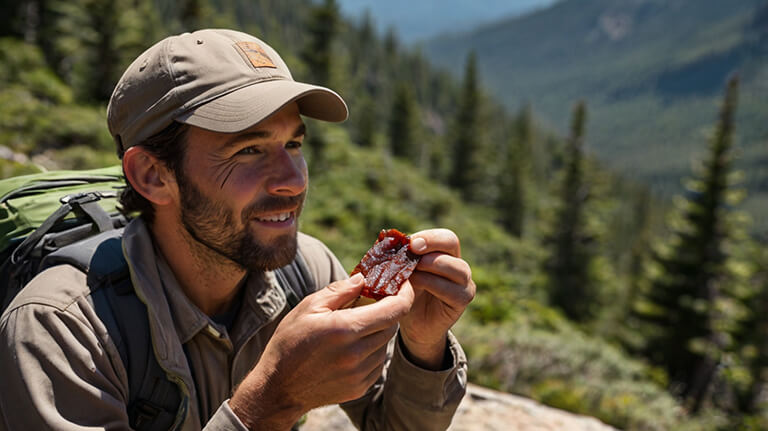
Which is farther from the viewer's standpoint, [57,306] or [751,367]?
[751,367]

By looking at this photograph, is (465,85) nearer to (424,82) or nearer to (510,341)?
(510,341)

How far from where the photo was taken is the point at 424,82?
393 ft

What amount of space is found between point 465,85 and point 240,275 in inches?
2027

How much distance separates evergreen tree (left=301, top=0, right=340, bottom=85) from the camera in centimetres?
2997

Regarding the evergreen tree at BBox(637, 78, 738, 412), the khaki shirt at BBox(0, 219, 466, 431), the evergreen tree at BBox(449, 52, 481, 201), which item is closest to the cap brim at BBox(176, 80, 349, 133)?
the khaki shirt at BBox(0, 219, 466, 431)

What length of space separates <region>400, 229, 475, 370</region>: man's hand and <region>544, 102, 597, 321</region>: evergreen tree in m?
32.8

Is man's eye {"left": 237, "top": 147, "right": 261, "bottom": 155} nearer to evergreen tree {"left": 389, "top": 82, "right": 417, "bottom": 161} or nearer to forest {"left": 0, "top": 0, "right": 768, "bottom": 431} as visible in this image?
forest {"left": 0, "top": 0, "right": 768, "bottom": 431}

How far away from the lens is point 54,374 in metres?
1.61

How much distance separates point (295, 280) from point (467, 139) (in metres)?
51.6

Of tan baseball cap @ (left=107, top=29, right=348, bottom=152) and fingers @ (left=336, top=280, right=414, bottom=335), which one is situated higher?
tan baseball cap @ (left=107, top=29, right=348, bottom=152)

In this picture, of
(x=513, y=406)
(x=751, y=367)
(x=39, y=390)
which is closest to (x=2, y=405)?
(x=39, y=390)

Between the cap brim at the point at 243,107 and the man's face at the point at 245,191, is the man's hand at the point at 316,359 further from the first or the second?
the cap brim at the point at 243,107

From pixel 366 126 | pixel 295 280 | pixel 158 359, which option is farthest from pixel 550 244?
pixel 158 359

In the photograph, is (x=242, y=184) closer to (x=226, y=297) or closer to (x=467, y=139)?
(x=226, y=297)
